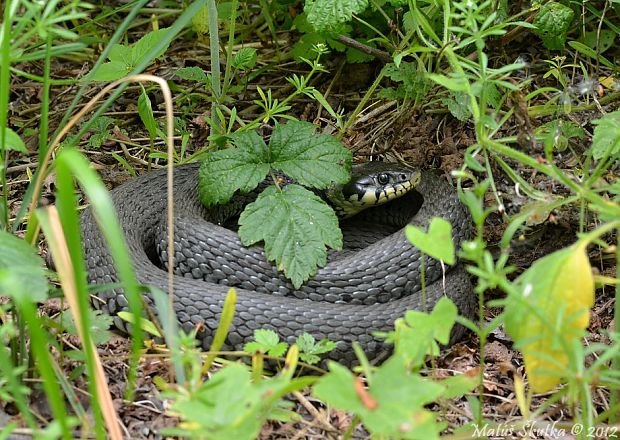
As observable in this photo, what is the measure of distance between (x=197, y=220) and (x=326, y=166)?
0.78 metres

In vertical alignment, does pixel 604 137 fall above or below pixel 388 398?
above

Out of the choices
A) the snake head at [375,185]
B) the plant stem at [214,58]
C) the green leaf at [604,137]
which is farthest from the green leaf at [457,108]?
the plant stem at [214,58]

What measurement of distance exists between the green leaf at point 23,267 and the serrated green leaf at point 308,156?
1676 mm

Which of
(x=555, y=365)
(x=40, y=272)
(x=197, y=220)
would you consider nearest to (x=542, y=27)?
(x=197, y=220)

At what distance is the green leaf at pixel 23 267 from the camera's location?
9.41 ft

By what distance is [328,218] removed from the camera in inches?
170

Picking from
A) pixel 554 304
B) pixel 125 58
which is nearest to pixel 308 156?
pixel 125 58

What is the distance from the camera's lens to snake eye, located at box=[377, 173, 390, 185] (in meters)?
4.91

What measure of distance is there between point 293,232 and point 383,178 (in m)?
0.88

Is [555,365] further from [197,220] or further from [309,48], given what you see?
[309,48]

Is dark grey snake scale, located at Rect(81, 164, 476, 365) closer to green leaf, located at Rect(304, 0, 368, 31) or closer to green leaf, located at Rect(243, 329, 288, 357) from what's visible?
green leaf, located at Rect(243, 329, 288, 357)

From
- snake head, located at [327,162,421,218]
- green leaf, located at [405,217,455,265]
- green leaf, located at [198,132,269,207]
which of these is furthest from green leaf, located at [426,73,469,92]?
snake head, located at [327,162,421,218]

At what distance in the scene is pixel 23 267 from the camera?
2932 millimetres

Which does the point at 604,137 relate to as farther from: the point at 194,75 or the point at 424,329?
the point at 194,75
